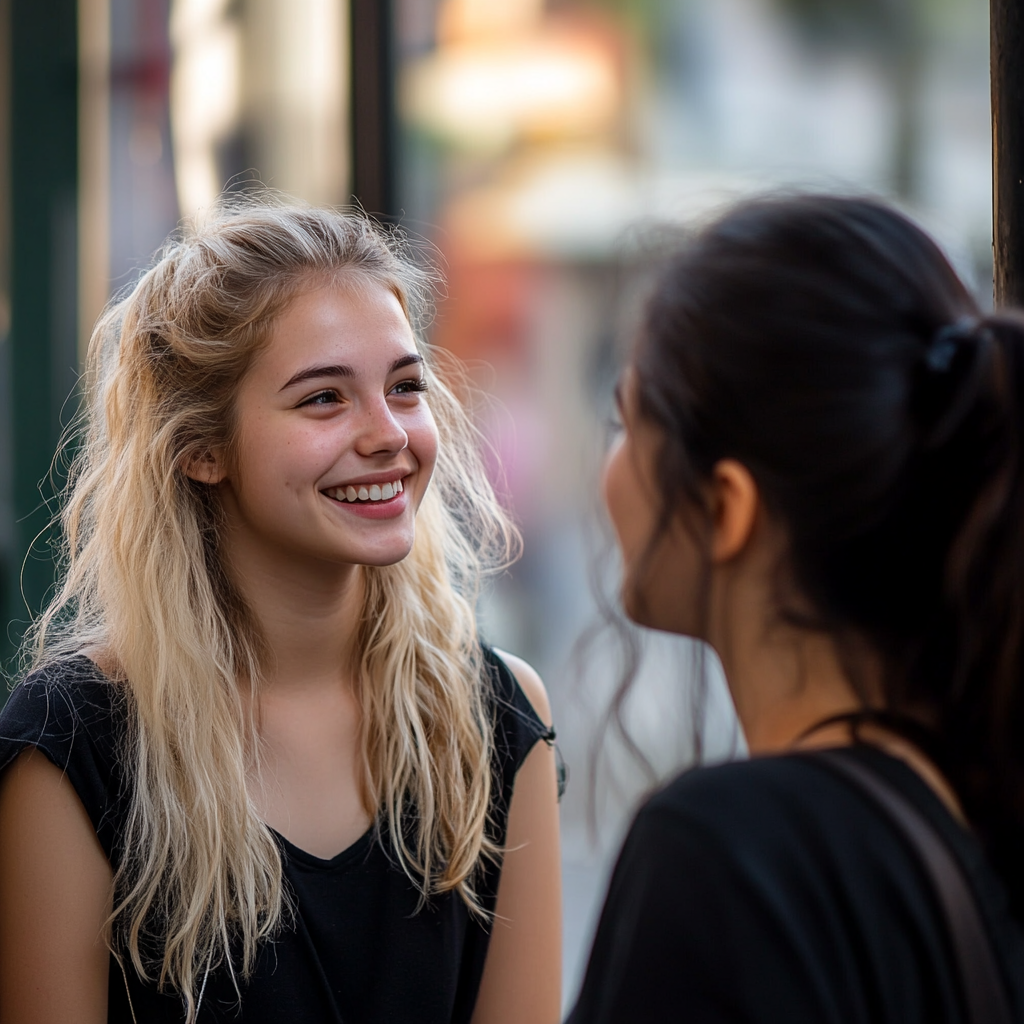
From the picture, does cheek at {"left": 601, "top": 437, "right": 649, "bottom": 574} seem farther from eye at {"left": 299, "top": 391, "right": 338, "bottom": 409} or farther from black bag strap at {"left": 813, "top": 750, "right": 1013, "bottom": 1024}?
eye at {"left": 299, "top": 391, "right": 338, "bottom": 409}

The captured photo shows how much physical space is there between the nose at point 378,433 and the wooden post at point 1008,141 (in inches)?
30.1

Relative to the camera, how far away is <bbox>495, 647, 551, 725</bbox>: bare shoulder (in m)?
1.94

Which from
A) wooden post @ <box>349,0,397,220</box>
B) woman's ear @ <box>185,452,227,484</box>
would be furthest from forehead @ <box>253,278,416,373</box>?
wooden post @ <box>349,0,397,220</box>

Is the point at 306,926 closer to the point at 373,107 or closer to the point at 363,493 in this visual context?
the point at 363,493

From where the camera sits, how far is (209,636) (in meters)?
1.72

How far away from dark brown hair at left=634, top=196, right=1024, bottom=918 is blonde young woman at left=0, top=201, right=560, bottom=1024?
2.56ft

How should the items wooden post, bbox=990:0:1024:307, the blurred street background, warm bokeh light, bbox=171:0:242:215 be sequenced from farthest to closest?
1. warm bokeh light, bbox=171:0:242:215
2. the blurred street background
3. wooden post, bbox=990:0:1024:307

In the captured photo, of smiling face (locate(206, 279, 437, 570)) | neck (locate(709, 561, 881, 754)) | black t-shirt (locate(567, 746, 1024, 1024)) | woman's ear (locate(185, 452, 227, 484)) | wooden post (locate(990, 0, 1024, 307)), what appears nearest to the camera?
black t-shirt (locate(567, 746, 1024, 1024))

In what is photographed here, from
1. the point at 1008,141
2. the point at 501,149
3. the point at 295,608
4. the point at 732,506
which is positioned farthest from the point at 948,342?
the point at 501,149

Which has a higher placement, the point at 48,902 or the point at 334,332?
the point at 334,332

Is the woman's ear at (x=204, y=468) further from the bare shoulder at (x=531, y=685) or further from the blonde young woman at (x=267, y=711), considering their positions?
the bare shoulder at (x=531, y=685)

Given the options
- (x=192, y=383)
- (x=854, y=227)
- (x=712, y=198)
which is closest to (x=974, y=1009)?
(x=854, y=227)

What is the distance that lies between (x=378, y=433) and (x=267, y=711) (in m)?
0.40

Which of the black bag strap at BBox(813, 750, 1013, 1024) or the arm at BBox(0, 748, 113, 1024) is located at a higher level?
the black bag strap at BBox(813, 750, 1013, 1024)
